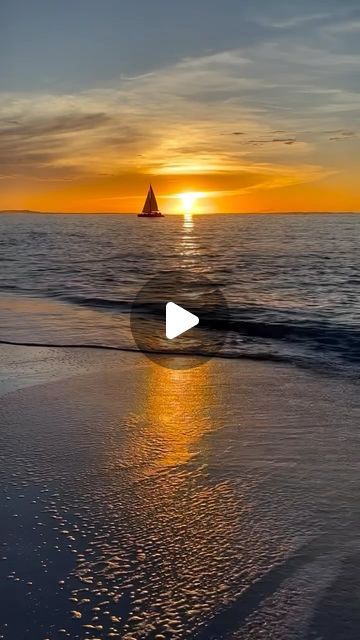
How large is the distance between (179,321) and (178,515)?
11.3 meters

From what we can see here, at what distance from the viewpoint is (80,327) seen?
12.9 m

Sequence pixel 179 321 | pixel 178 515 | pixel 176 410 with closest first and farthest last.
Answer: pixel 178 515
pixel 176 410
pixel 179 321

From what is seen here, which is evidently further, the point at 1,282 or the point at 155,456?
the point at 1,282

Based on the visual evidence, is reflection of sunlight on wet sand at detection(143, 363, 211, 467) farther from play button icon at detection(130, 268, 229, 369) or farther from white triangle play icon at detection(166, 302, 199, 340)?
white triangle play icon at detection(166, 302, 199, 340)

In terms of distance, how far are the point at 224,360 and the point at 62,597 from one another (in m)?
6.70

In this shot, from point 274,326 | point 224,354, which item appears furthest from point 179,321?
point 224,354

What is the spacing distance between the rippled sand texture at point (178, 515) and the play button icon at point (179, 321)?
2894mm

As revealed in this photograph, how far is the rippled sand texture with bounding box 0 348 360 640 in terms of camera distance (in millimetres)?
3197

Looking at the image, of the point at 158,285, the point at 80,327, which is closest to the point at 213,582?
the point at 80,327

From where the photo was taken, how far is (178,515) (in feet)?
13.8

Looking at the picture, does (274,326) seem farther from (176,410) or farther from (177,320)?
(176,410)

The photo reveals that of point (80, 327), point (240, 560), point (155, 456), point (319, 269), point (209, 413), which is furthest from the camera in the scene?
point (319, 269)

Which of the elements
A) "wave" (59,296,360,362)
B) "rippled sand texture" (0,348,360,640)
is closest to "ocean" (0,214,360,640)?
"rippled sand texture" (0,348,360,640)

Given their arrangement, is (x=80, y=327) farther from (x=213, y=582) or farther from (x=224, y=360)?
(x=213, y=582)
